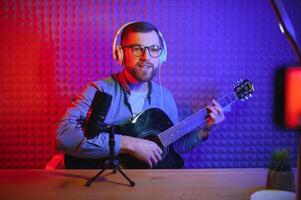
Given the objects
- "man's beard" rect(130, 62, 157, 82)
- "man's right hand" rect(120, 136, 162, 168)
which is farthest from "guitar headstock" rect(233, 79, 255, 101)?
"man's right hand" rect(120, 136, 162, 168)

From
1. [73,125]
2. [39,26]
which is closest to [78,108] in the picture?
[73,125]

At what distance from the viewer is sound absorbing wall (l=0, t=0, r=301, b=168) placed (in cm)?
254

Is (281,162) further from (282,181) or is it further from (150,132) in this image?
(150,132)

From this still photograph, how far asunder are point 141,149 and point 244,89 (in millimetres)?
906

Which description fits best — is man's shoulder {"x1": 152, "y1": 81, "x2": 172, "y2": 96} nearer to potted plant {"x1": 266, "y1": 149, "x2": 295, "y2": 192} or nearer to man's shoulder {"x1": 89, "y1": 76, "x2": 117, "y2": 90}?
man's shoulder {"x1": 89, "y1": 76, "x2": 117, "y2": 90}

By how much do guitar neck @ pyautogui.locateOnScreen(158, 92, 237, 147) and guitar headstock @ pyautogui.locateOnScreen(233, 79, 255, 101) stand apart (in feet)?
0.12

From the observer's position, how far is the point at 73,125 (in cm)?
201

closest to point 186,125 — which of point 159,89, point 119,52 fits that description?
point 159,89

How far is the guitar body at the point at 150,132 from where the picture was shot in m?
2.06

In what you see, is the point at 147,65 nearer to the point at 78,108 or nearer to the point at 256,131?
the point at 78,108

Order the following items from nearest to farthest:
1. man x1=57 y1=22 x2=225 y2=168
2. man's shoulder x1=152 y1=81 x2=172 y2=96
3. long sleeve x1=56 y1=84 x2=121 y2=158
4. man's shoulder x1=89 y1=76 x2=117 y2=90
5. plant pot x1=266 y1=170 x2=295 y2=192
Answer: plant pot x1=266 y1=170 x2=295 y2=192
long sleeve x1=56 y1=84 x2=121 y2=158
man x1=57 y1=22 x2=225 y2=168
man's shoulder x1=89 y1=76 x2=117 y2=90
man's shoulder x1=152 y1=81 x2=172 y2=96

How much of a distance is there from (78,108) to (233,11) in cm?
150

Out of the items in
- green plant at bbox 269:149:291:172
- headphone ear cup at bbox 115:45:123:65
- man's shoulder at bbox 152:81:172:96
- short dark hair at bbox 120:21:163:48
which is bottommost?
green plant at bbox 269:149:291:172

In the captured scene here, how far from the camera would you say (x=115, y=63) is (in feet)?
8.46
